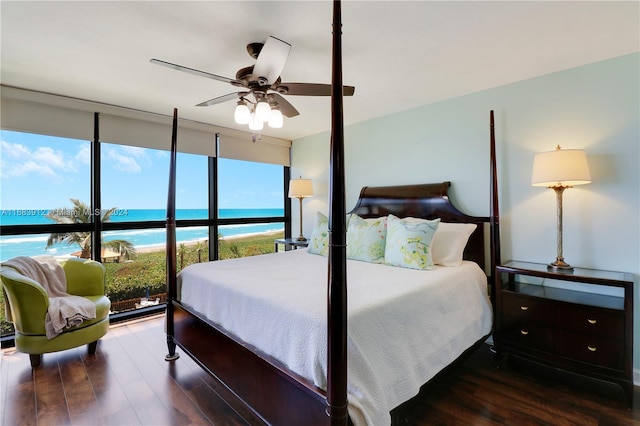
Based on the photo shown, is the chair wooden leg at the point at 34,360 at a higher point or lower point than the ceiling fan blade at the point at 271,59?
lower

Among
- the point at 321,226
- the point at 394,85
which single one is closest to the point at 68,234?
the point at 321,226

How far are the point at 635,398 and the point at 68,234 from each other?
4944 mm

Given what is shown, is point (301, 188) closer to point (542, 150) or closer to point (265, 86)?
point (265, 86)

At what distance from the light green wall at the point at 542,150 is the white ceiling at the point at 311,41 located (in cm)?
18

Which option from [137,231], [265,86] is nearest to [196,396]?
[265,86]

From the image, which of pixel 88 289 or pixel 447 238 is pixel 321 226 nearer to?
pixel 447 238

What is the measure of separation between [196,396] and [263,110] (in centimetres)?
197

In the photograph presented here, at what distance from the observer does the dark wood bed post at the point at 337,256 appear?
1.01 metres

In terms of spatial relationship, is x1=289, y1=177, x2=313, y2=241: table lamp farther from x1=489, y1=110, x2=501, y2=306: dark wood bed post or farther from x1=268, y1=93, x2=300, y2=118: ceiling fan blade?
x1=489, y1=110, x2=501, y2=306: dark wood bed post

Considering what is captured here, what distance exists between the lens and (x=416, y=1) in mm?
1586

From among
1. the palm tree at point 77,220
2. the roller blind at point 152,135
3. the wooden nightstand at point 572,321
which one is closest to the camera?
the wooden nightstand at point 572,321

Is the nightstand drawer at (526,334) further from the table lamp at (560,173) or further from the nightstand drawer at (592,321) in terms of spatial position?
the table lamp at (560,173)

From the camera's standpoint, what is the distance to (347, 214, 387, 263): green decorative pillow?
106 inches

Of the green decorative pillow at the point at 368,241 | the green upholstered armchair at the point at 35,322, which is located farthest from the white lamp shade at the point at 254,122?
the green upholstered armchair at the point at 35,322
